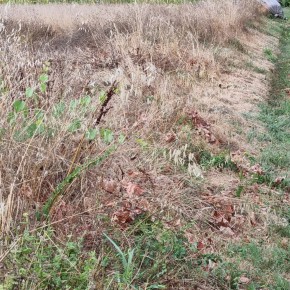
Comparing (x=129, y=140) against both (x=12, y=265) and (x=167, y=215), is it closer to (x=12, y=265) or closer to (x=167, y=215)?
(x=167, y=215)

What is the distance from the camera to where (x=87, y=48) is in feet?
28.5

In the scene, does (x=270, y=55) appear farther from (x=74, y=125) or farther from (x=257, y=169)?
(x=74, y=125)

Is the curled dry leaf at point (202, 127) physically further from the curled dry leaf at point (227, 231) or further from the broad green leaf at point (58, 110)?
the broad green leaf at point (58, 110)

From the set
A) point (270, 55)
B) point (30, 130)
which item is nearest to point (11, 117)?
point (30, 130)

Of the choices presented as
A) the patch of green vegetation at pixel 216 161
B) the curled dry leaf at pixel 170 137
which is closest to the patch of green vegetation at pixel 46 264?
the curled dry leaf at pixel 170 137

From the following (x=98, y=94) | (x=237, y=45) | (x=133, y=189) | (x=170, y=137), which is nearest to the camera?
(x=133, y=189)

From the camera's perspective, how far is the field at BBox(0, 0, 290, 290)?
10.4 feet

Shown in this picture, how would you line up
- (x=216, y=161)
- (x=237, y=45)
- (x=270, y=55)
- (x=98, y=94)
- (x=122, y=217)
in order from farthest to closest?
(x=270, y=55) → (x=237, y=45) → (x=216, y=161) → (x=98, y=94) → (x=122, y=217)

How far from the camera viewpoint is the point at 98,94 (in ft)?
16.4

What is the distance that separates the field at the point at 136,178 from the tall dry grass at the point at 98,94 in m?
0.02

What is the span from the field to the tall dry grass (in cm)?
2

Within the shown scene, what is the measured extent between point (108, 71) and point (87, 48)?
1181 millimetres

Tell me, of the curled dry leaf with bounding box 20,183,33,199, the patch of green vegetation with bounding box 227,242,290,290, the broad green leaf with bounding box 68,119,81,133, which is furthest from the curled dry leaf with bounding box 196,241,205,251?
the curled dry leaf with bounding box 20,183,33,199

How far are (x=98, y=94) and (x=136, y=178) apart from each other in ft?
2.97
